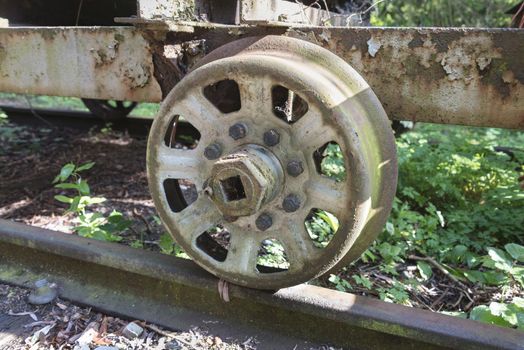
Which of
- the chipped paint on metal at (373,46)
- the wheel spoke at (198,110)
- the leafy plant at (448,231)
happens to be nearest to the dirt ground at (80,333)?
the leafy plant at (448,231)

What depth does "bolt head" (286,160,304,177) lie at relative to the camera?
1.75 meters

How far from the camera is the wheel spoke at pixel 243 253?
1892mm

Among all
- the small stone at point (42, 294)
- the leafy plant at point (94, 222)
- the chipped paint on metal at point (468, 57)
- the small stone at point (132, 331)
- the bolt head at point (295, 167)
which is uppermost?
the chipped paint on metal at point (468, 57)

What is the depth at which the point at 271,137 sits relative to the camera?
178 cm

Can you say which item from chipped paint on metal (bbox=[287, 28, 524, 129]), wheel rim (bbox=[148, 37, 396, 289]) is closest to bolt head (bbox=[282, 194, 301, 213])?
wheel rim (bbox=[148, 37, 396, 289])

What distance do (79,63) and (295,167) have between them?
1472 millimetres

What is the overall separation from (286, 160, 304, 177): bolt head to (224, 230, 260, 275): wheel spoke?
315mm

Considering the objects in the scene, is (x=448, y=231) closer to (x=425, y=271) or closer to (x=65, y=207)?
(x=425, y=271)

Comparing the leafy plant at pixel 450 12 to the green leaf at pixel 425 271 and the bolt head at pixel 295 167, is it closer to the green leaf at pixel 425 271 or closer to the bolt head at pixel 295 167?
the green leaf at pixel 425 271

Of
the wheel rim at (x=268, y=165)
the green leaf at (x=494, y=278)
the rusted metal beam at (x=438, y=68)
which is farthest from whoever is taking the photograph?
the green leaf at (x=494, y=278)

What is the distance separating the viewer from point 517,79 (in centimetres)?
174

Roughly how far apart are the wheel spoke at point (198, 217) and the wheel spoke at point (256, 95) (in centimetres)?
41

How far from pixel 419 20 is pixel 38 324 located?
8.32 meters

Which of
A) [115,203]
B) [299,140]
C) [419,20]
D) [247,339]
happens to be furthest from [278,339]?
[419,20]
